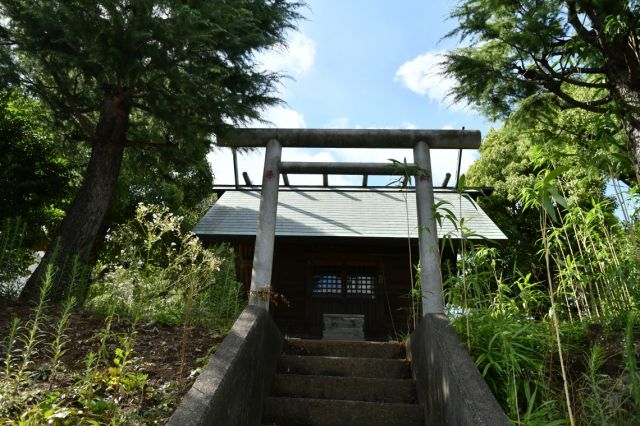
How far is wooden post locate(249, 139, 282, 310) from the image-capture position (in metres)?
4.19

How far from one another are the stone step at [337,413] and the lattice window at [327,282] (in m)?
6.09

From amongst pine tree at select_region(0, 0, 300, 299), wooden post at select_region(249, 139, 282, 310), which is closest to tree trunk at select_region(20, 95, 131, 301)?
pine tree at select_region(0, 0, 300, 299)

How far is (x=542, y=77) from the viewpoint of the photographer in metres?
5.71

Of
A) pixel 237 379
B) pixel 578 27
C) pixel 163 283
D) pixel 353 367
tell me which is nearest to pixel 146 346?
pixel 163 283

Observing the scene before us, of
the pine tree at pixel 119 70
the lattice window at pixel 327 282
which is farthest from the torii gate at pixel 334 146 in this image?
the lattice window at pixel 327 282

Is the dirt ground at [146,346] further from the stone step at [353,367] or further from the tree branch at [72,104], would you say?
the tree branch at [72,104]

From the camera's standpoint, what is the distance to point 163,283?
4004 mm

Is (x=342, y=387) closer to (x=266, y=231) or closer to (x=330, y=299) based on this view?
(x=266, y=231)

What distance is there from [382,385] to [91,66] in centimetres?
429

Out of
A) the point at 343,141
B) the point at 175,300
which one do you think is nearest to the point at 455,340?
the point at 343,141

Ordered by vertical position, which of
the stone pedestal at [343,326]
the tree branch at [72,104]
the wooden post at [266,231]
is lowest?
the stone pedestal at [343,326]

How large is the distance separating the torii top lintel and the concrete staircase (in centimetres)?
221

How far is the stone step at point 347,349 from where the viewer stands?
434 cm

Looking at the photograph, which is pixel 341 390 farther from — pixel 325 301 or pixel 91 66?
pixel 325 301
